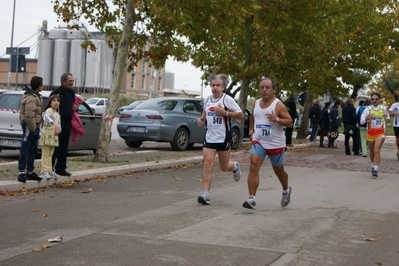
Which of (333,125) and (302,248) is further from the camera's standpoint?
(333,125)

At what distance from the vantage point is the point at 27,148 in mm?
12344

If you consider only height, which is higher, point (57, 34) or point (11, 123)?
point (57, 34)

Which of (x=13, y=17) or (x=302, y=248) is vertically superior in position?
(x=13, y=17)

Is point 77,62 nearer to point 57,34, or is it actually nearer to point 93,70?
point 93,70

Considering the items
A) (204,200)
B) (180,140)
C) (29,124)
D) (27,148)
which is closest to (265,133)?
(204,200)

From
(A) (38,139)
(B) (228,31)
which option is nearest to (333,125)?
(B) (228,31)

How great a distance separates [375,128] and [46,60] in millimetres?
72610

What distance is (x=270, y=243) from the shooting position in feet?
25.4

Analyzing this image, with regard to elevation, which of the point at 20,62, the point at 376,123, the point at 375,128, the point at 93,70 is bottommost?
the point at 375,128

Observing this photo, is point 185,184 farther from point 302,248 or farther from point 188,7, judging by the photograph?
point 302,248

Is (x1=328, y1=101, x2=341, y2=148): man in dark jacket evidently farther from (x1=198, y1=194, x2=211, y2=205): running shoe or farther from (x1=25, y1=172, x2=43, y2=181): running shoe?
(x1=198, y1=194, x2=211, y2=205): running shoe

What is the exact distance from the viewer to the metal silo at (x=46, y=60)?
85.4 m

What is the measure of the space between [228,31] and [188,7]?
1.99m

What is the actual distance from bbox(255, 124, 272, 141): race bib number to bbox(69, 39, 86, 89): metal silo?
74.2 metres
